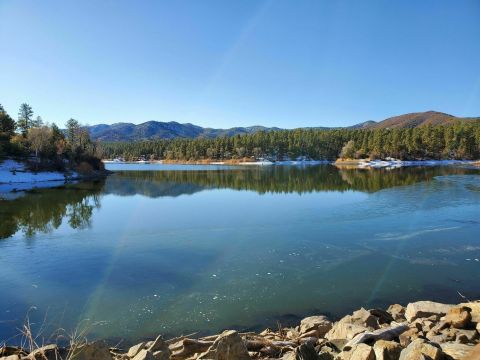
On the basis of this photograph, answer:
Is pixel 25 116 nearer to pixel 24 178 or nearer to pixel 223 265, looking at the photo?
pixel 24 178

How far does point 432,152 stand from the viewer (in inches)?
5226

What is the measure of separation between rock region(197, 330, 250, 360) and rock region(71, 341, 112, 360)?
1677 millimetres

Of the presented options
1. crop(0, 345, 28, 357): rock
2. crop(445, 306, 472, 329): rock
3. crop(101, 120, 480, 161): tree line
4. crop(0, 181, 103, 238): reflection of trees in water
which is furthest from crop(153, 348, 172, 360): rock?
crop(101, 120, 480, 161): tree line

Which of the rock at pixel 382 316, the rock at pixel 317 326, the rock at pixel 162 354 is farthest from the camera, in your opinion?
the rock at pixel 382 316

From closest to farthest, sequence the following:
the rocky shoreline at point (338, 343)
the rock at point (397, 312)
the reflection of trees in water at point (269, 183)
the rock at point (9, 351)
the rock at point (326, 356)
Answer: the rocky shoreline at point (338, 343)
the rock at point (326, 356)
the rock at point (9, 351)
the rock at point (397, 312)
the reflection of trees in water at point (269, 183)

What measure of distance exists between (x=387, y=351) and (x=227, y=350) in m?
2.81

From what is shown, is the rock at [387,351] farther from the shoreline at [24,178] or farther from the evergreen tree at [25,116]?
the evergreen tree at [25,116]

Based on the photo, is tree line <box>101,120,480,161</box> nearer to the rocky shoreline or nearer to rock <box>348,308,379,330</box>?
rock <box>348,308,379,330</box>

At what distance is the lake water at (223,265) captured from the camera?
1153 centimetres

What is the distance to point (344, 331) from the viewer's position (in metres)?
8.38

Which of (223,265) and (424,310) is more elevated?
(424,310)

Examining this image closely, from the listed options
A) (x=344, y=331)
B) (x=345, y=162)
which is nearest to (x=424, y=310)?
(x=344, y=331)

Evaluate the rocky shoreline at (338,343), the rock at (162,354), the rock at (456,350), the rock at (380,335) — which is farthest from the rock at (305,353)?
the rock at (162,354)

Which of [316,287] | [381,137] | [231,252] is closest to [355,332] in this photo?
[316,287]
